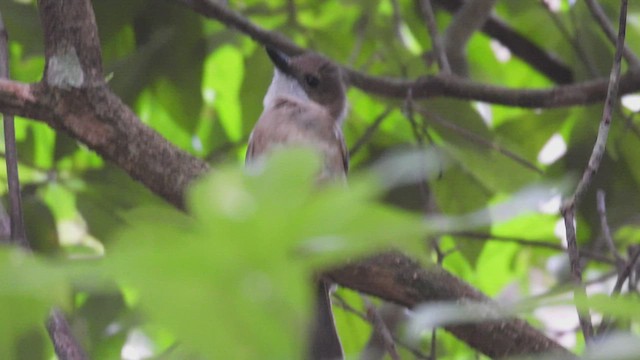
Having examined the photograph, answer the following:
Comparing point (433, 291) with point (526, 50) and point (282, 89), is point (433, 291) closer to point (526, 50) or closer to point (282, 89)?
point (526, 50)

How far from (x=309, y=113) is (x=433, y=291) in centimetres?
175

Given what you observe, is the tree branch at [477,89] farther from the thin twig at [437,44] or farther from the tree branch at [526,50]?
the tree branch at [526,50]

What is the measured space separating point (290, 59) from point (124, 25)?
890mm

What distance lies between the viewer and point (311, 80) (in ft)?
13.7

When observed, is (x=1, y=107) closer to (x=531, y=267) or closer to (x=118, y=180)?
(x=118, y=180)

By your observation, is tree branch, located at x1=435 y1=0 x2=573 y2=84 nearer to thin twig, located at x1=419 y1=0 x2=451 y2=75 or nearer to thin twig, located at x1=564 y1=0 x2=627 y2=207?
thin twig, located at x1=419 y1=0 x2=451 y2=75

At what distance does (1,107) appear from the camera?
2051mm

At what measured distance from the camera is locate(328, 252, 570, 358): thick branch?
6.56ft

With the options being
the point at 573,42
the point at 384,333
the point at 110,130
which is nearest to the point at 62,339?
the point at 110,130

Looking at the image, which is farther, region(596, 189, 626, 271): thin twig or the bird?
the bird

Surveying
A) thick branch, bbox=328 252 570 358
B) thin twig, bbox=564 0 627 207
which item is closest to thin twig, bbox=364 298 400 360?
thick branch, bbox=328 252 570 358

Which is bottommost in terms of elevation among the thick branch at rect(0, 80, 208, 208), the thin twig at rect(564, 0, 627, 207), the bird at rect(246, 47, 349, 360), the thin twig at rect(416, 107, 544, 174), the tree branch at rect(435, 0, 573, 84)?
the bird at rect(246, 47, 349, 360)

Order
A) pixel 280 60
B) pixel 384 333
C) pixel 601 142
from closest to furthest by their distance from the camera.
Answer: pixel 601 142
pixel 384 333
pixel 280 60

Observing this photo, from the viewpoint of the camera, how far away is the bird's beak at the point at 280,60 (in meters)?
3.37
